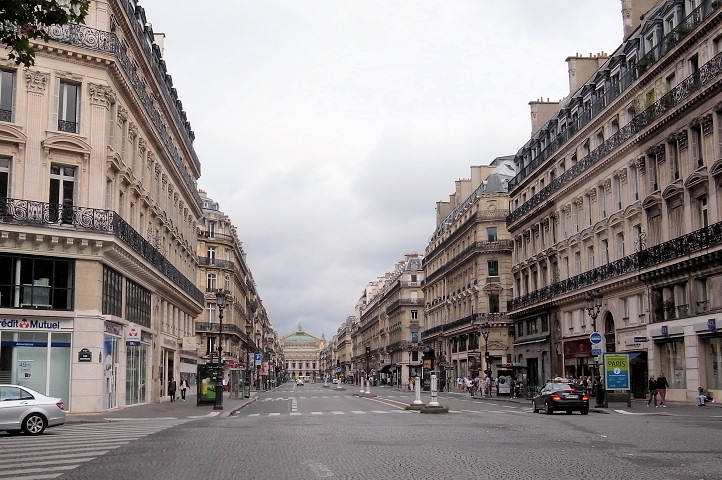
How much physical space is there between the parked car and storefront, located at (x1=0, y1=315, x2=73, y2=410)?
8.96m

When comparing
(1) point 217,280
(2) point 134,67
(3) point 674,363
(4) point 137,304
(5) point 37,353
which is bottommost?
(3) point 674,363

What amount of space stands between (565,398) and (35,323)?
20592mm

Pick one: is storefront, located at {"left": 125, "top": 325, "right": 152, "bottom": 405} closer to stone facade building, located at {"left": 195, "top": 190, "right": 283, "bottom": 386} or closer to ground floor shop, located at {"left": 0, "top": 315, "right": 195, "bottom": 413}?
ground floor shop, located at {"left": 0, "top": 315, "right": 195, "bottom": 413}

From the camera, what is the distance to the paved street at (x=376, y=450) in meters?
12.9

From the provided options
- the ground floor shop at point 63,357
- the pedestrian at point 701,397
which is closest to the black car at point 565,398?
the pedestrian at point 701,397

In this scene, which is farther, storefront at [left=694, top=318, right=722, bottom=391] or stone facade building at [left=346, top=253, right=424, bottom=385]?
stone facade building at [left=346, top=253, right=424, bottom=385]

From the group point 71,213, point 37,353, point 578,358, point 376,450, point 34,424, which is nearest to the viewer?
point 376,450

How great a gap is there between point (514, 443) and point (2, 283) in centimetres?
2098

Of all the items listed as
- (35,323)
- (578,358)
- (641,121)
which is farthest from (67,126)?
(578,358)

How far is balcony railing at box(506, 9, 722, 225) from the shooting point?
34.3 m

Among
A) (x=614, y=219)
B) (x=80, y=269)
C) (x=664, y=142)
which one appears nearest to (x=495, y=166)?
(x=614, y=219)

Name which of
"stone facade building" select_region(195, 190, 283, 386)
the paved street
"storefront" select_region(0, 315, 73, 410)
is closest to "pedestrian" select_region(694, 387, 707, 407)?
the paved street

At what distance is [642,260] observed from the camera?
40.7 meters

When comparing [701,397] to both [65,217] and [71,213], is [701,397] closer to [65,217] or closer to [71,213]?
[71,213]
